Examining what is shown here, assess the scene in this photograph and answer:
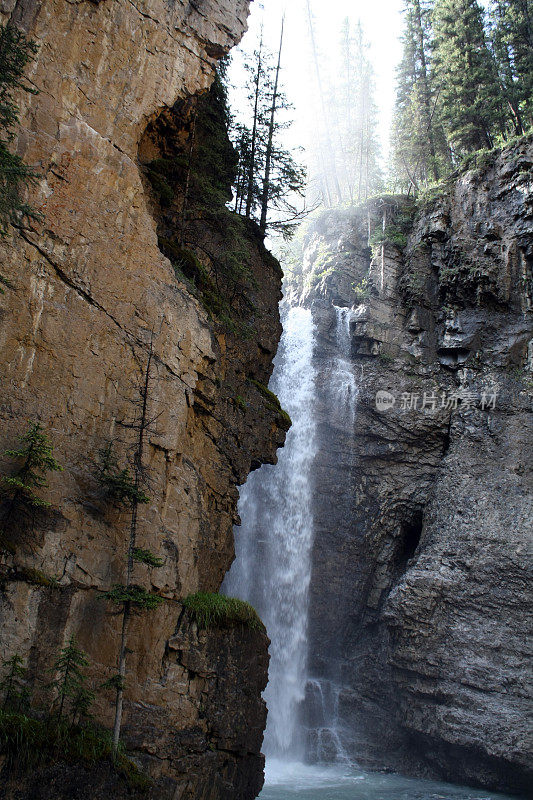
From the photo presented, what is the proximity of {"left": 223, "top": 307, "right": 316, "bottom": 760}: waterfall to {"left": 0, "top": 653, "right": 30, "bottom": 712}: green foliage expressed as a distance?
13.4m

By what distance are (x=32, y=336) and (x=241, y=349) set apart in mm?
6052

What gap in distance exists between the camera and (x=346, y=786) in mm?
16656

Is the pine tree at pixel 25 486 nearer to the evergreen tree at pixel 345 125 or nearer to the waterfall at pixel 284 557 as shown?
the waterfall at pixel 284 557

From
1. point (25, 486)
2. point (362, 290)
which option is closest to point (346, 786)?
point (25, 486)

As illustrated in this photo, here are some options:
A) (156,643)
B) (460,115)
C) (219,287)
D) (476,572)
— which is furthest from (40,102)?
(460,115)

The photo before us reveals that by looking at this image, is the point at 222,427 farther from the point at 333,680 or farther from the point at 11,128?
the point at 333,680

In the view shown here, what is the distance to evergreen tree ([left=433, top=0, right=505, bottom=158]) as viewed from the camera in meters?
26.2

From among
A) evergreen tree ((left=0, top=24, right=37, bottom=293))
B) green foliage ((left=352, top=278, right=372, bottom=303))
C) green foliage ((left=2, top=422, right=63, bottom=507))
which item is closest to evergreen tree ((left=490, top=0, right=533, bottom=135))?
green foliage ((left=352, top=278, right=372, bottom=303))

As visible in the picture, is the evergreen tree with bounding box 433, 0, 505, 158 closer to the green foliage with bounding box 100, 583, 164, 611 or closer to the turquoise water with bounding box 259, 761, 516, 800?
the green foliage with bounding box 100, 583, 164, 611

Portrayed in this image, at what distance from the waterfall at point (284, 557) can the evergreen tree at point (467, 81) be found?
13.5 metres

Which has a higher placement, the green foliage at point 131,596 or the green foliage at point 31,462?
the green foliage at point 31,462

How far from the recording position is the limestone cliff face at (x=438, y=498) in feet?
58.9

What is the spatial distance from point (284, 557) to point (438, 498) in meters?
6.29

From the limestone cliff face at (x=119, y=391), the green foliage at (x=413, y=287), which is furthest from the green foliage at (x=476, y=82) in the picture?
the limestone cliff face at (x=119, y=391)
